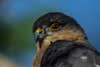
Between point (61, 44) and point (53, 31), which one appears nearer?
point (61, 44)

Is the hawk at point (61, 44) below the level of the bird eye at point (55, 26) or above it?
below

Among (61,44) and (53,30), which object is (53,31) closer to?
(53,30)

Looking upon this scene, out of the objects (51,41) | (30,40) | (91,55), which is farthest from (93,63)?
(30,40)

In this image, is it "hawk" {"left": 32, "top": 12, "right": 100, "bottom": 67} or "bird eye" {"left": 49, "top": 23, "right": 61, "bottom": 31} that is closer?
"hawk" {"left": 32, "top": 12, "right": 100, "bottom": 67}

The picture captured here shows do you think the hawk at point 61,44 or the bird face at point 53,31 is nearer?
the hawk at point 61,44

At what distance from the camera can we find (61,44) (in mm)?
3270

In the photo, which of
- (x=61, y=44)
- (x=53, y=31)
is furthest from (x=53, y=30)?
(x=61, y=44)

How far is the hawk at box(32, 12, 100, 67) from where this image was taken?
306 centimetres

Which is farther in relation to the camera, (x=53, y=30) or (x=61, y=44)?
(x=53, y=30)

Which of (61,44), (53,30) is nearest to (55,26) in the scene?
(53,30)

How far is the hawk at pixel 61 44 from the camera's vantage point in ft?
10.0

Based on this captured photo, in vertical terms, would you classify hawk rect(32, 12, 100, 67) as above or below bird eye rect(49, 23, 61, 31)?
below

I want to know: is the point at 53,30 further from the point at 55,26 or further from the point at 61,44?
the point at 61,44

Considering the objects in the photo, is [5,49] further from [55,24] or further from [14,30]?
[55,24]
